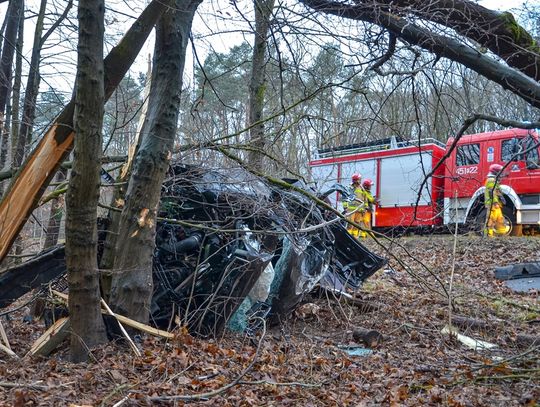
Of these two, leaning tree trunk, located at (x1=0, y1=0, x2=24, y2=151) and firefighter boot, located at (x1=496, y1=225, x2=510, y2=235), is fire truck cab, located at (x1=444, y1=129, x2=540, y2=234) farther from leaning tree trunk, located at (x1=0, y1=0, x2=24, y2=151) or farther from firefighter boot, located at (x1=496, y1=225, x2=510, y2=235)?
leaning tree trunk, located at (x1=0, y1=0, x2=24, y2=151)

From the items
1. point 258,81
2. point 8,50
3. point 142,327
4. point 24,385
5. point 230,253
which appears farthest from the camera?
point 8,50

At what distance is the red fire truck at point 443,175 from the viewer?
44.4 feet

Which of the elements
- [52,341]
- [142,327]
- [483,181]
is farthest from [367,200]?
[52,341]

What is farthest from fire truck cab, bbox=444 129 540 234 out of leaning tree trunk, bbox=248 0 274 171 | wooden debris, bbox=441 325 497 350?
wooden debris, bbox=441 325 497 350

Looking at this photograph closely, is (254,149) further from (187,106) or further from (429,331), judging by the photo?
(429,331)

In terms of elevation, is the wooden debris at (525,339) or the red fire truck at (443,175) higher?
the red fire truck at (443,175)

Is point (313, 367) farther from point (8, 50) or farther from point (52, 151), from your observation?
point (8, 50)

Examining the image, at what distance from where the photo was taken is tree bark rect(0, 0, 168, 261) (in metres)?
4.53

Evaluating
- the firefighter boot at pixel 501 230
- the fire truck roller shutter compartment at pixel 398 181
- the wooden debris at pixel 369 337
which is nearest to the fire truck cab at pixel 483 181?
the firefighter boot at pixel 501 230

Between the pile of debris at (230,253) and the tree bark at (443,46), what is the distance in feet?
6.67

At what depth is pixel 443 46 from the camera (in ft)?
15.7

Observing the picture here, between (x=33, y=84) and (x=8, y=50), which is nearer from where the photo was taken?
(x=8, y=50)

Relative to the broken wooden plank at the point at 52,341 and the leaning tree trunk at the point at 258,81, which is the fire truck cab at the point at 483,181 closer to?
the leaning tree trunk at the point at 258,81

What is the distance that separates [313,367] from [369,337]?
1.28 m
